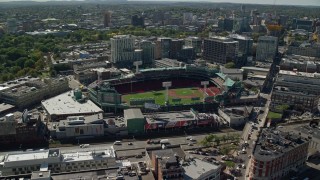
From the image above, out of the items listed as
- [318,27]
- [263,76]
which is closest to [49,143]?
[263,76]

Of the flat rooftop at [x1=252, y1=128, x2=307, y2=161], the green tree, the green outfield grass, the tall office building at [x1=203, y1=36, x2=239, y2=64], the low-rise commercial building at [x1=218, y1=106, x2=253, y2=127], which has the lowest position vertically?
the green outfield grass

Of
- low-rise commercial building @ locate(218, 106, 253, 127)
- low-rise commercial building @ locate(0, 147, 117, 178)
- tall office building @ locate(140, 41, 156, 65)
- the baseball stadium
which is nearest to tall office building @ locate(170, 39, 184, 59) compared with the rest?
tall office building @ locate(140, 41, 156, 65)

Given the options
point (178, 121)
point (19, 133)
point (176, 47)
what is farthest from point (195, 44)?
point (19, 133)

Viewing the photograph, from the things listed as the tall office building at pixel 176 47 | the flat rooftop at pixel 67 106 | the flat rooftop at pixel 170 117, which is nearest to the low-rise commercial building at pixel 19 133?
the flat rooftop at pixel 67 106

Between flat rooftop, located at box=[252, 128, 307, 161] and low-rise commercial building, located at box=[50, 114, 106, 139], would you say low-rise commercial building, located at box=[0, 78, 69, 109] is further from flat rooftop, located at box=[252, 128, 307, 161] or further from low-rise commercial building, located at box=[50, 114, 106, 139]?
flat rooftop, located at box=[252, 128, 307, 161]

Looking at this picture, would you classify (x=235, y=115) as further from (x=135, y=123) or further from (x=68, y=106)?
(x=68, y=106)

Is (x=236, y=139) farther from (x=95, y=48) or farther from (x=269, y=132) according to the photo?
(x=95, y=48)

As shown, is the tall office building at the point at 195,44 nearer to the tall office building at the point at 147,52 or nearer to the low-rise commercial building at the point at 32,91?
→ the tall office building at the point at 147,52
